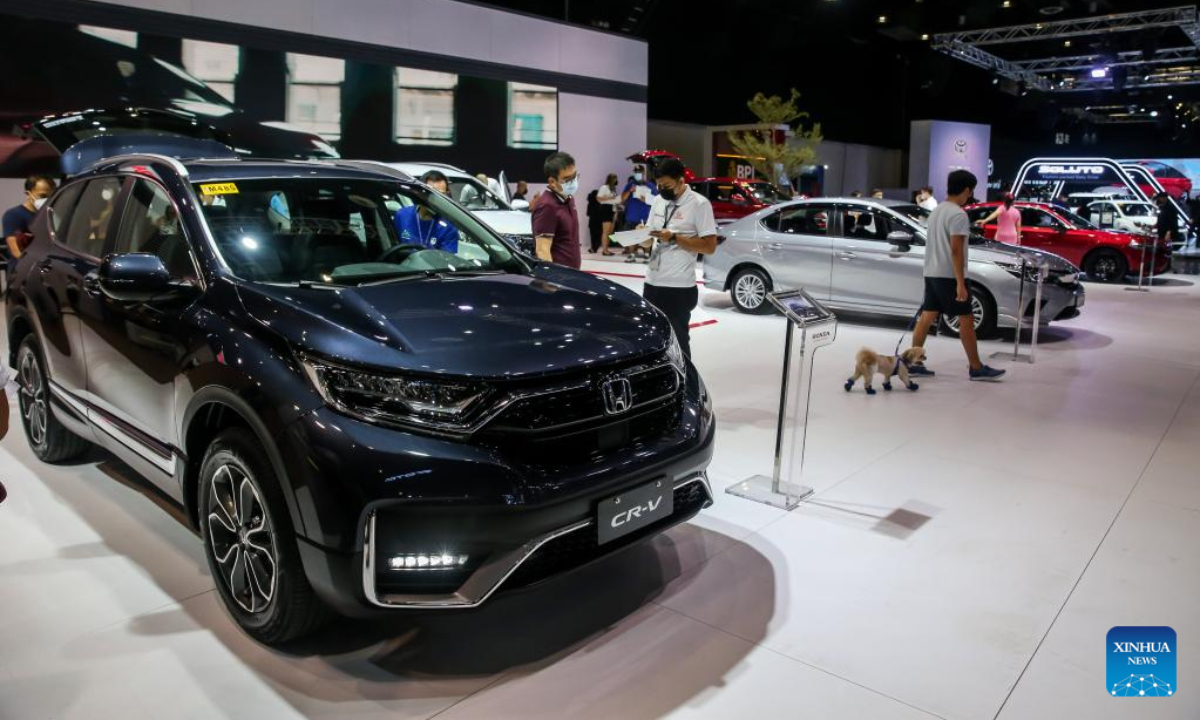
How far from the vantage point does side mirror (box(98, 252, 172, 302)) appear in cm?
289

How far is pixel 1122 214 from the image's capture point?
56.5 feet

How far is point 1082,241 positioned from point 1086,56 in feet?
54.8

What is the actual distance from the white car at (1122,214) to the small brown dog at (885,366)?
12.4m

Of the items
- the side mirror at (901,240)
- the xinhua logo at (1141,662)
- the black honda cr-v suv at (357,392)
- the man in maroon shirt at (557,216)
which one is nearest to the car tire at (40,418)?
the black honda cr-v suv at (357,392)

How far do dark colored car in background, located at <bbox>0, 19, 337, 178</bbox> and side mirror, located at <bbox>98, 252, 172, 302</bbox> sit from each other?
383 inches

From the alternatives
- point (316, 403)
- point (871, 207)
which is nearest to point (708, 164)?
point (871, 207)

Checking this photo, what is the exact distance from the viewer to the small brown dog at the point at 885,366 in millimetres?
6301

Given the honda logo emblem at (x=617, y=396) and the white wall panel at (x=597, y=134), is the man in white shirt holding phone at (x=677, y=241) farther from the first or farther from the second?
the white wall panel at (x=597, y=134)

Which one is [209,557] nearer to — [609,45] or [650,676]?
[650,676]

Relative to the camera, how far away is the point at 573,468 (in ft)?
8.44

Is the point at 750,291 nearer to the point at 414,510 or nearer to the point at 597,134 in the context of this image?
the point at 414,510

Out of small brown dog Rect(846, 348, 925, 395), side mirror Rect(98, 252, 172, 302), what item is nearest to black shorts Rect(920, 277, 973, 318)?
small brown dog Rect(846, 348, 925, 395)

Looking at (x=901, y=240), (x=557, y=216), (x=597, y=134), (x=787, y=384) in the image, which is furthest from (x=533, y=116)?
(x=787, y=384)

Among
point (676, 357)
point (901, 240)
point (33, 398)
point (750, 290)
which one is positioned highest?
point (901, 240)
